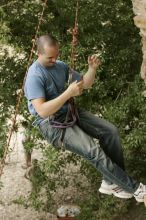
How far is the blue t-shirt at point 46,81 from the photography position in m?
5.26

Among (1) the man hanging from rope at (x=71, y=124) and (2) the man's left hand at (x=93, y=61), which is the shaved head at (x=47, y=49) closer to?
(1) the man hanging from rope at (x=71, y=124)

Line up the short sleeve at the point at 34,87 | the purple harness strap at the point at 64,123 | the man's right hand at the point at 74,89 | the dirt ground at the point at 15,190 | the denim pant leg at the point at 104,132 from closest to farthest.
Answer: the man's right hand at the point at 74,89, the short sleeve at the point at 34,87, the purple harness strap at the point at 64,123, the denim pant leg at the point at 104,132, the dirt ground at the point at 15,190

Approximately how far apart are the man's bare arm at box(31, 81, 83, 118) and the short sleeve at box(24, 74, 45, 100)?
0.16ft

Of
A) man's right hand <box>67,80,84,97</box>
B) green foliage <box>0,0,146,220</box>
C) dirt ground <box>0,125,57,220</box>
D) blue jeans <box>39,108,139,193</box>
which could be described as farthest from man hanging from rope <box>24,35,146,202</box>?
dirt ground <box>0,125,57,220</box>

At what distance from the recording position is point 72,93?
4.97m

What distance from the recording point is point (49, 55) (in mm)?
5309

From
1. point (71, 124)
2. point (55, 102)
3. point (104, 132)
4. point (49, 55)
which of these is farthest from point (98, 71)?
point (55, 102)

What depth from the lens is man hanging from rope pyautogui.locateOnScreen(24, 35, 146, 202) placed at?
5293 millimetres

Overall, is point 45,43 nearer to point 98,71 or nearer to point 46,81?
point 46,81

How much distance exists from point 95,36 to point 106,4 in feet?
1.78

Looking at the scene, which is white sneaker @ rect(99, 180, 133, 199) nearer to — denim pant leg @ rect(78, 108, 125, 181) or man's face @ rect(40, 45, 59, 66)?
denim pant leg @ rect(78, 108, 125, 181)

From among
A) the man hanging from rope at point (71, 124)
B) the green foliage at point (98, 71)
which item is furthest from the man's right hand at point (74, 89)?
the green foliage at point (98, 71)

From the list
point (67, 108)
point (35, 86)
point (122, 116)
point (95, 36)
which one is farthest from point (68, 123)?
point (95, 36)

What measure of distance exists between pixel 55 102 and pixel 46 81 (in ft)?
1.52
